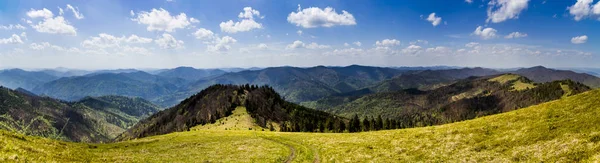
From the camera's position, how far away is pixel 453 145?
3356 centimetres

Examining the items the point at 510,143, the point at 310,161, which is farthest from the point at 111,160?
the point at 510,143

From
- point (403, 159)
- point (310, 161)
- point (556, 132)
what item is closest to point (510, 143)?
point (556, 132)

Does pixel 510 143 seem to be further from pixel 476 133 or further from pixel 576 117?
pixel 576 117

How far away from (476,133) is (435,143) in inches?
190

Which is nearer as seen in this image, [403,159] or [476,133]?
[403,159]

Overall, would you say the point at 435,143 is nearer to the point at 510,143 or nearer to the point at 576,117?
the point at 510,143

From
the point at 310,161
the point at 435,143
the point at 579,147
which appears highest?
the point at 579,147

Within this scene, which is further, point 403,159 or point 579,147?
point 403,159

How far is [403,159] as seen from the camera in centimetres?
3231

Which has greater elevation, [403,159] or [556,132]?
[556,132]

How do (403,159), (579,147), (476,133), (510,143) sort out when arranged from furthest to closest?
(476,133), (403,159), (510,143), (579,147)

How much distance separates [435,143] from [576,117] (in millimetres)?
13894

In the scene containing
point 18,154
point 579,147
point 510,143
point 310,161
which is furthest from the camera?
point 310,161

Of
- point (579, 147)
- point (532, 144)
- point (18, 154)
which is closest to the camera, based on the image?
point (18, 154)
